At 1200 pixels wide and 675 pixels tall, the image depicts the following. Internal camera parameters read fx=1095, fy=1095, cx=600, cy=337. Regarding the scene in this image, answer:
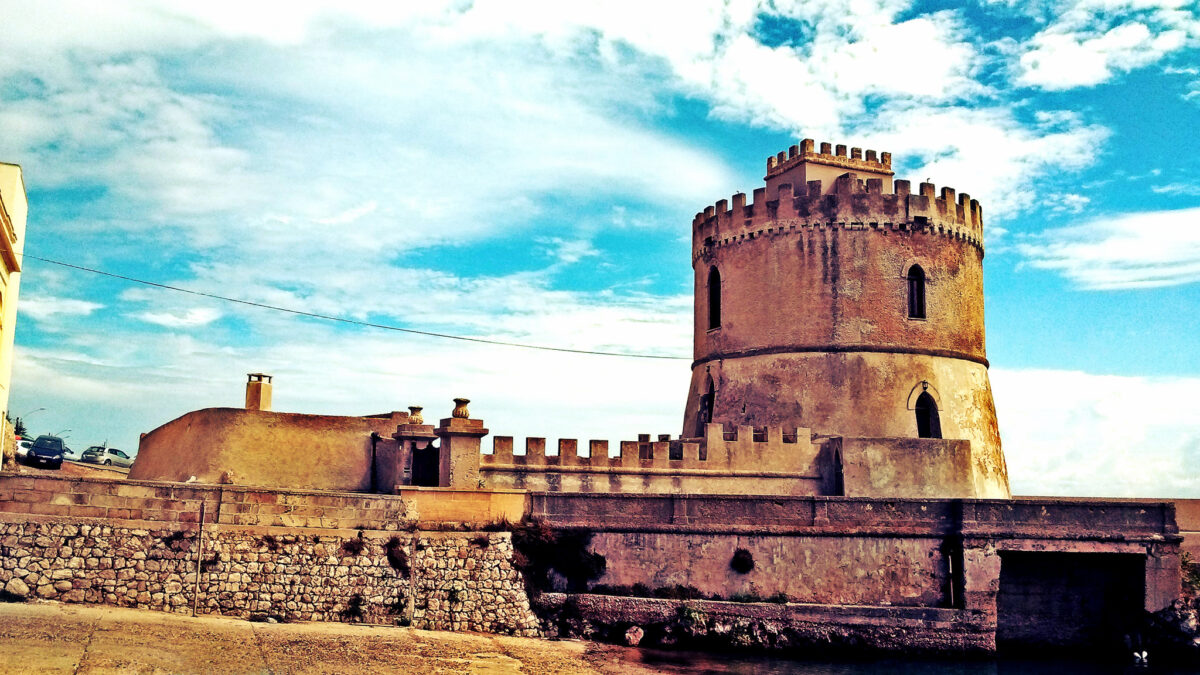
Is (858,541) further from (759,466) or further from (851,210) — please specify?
(851,210)

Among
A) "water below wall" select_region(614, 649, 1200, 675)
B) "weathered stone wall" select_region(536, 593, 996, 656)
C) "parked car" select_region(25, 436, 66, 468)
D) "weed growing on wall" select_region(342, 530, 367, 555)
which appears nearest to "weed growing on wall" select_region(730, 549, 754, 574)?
"weathered stone wall" select_region(536, 593, 996, 656)

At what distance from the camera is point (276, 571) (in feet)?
57.7

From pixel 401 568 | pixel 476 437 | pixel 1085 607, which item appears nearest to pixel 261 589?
pixel 401 568

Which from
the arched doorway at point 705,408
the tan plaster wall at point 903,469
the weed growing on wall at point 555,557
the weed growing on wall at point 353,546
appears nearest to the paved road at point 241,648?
the weed growing on wall at point 353,546

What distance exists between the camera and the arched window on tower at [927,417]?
24906 mm

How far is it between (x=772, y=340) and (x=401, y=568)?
35.4 feet

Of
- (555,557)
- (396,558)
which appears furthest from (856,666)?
(396,558)

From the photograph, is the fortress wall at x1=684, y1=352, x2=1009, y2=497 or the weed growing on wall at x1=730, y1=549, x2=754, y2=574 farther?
the fortress wall at x1=684, y1=352, x2=1009, y2=497

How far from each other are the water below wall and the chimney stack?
373 inches

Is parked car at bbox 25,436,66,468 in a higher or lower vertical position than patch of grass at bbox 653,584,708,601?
higher

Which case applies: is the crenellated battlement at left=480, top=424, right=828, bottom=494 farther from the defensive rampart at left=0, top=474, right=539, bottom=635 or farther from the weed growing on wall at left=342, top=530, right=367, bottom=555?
the weed growing on wall at left=342, top=530, right=367, bottom=555

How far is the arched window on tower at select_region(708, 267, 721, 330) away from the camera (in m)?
27.2

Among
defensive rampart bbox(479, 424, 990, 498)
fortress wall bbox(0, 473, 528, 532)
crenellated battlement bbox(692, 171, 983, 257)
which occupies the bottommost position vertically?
fortress wall bbox(0, 473, 528, 532)

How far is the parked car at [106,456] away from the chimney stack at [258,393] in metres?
18.5
